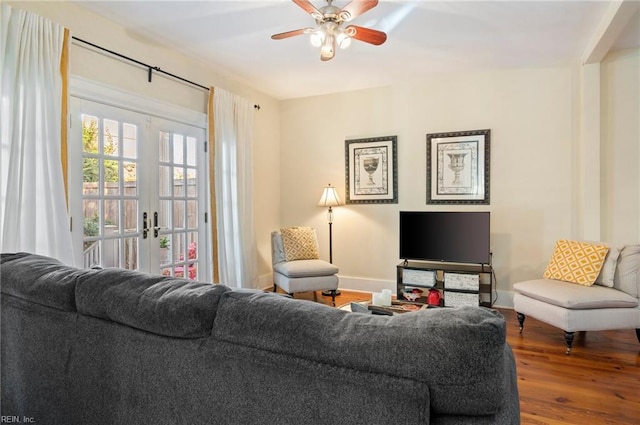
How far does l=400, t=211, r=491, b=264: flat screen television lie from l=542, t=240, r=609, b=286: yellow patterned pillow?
0.61 metres

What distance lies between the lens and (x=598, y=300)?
268 cm

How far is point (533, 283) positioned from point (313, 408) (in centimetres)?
297

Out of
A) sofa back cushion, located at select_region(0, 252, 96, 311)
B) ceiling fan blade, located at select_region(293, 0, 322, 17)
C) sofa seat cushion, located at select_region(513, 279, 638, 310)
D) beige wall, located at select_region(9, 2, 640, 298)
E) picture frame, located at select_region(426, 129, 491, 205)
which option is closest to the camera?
sofa back cushion, located at select_region(0, 252, 96, 311)

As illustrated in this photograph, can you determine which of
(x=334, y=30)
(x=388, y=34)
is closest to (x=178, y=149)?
(x=334, y=30)

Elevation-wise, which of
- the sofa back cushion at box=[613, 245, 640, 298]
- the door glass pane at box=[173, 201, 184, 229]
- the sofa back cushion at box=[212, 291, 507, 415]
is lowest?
the sofa back cushion at box=[613, 245, 640, 298]

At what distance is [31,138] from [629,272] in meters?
4.49

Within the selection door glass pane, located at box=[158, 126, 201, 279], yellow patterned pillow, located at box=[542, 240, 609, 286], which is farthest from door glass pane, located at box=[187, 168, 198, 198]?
yellow patterned pillow, located at box=[542, 240, 609, 286]

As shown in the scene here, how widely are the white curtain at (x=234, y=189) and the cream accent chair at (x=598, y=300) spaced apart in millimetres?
2934

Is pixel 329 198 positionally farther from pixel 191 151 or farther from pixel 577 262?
pixel 577 262

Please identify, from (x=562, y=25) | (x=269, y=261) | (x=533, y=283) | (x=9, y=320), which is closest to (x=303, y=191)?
(x=269, y=261)

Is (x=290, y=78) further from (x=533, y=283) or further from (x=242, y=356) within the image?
(x=242, y=356)

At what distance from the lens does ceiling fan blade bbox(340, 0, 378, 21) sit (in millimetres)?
2223

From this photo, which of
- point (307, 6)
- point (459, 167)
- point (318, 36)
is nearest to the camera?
point (307, 6)

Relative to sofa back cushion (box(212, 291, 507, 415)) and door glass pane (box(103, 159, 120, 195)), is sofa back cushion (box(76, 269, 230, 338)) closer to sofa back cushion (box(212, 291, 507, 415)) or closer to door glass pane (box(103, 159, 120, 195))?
sofa back cushion (box(212, 291, 507, 415))
